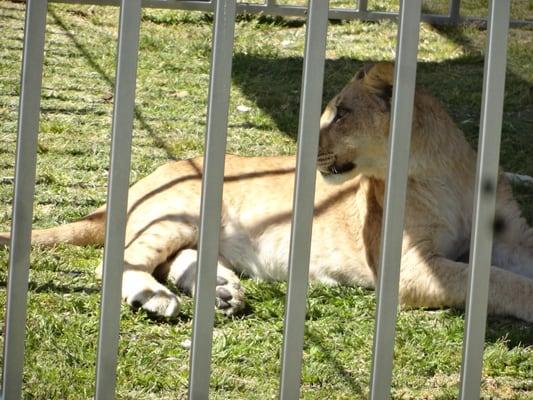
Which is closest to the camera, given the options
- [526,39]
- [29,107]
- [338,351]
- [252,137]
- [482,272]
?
[29,107]

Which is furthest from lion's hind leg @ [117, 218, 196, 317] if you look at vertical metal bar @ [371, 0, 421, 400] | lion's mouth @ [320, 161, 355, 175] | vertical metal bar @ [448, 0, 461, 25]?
vertical metal bar @ [448, 0, 461, 25]

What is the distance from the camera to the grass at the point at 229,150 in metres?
3.66

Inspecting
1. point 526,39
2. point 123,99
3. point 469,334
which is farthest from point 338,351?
point 526,39

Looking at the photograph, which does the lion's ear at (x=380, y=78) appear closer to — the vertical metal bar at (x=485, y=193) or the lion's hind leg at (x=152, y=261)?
the lion's hind leg at (x=152, y=261)

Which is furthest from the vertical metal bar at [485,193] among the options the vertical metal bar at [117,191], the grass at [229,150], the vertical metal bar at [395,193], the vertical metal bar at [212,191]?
the grass at [229,150]

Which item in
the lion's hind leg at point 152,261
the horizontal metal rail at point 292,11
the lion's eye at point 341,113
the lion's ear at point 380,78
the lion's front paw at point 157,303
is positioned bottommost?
the lion's front paw at point 157,303

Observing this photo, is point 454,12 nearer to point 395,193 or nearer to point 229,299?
point 229,299

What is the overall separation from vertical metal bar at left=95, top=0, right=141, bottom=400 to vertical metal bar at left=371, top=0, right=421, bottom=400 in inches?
23.2

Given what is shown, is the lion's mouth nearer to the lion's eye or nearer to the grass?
the lion's eye

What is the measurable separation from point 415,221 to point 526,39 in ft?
14.3

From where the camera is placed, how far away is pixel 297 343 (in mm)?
2518

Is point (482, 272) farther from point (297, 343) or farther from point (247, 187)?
point (247, 187)

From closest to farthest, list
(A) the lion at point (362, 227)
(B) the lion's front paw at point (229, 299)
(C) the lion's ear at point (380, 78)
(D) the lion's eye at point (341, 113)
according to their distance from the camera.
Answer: (B) the lion's front paw at point (229, 299) → (A) the lion at point (362, 227) → (C) the lion's ear at point (380, 78) → (D) the lion's eye at point (341, 113)

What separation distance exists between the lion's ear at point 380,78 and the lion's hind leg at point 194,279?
104 cm
